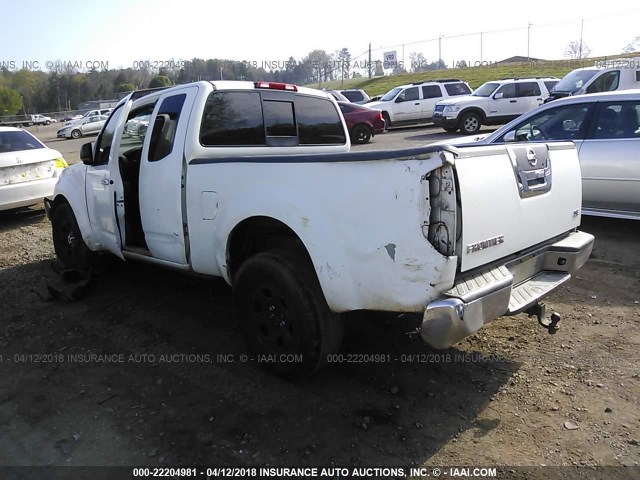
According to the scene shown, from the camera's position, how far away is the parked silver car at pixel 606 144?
6.08 metres

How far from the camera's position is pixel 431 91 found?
22875mm

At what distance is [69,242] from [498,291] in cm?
479

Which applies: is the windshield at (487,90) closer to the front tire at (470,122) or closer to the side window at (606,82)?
the front tire at (470,122)

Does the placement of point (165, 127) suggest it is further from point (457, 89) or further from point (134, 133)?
point (457, 89)

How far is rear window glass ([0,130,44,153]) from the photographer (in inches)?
339

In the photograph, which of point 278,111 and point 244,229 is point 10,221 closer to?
point 278,111

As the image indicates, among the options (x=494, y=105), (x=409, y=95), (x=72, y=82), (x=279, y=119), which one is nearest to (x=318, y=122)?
(x=279, y=119)

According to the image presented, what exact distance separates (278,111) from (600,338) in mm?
3216

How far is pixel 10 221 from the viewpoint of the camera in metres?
9.11

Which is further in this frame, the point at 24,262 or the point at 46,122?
the point at 46,122

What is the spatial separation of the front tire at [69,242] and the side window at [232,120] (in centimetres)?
222

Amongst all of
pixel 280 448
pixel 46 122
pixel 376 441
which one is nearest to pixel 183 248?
pixel 280 448

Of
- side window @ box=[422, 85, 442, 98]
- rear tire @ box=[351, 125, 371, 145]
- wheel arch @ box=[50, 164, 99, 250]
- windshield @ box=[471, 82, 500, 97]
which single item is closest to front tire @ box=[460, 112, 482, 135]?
windshield @ box=[471, 82, 500, 97]

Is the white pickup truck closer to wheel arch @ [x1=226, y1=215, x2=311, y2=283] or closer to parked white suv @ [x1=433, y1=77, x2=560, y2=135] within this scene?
wheel arch @ [x1=226, y1=215, x2=311, y2=283]
